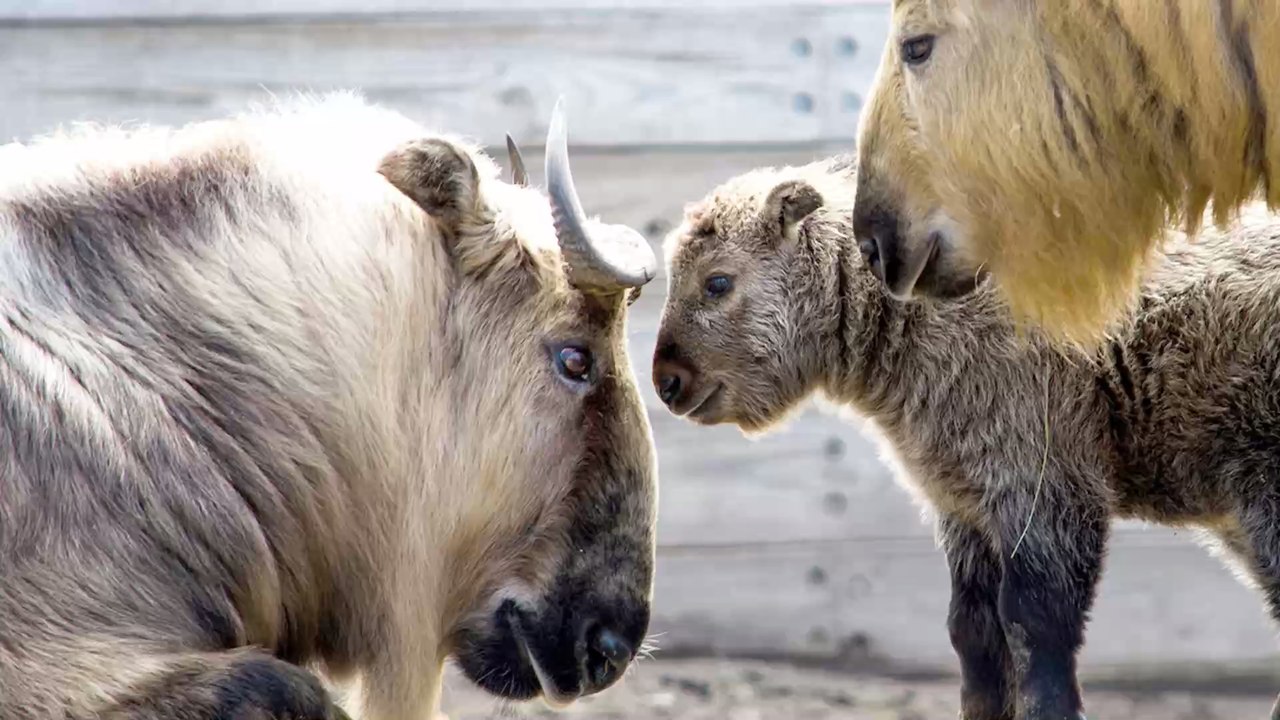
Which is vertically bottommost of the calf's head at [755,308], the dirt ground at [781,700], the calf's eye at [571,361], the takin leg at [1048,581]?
the dirt ground at [781,700]

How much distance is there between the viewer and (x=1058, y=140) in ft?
9.15

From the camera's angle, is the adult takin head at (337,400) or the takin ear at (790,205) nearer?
the adult takin head at (337,400)

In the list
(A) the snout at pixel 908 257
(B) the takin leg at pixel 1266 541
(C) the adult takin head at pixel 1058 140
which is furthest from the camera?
(B) the takin leg at pixel 1266 541

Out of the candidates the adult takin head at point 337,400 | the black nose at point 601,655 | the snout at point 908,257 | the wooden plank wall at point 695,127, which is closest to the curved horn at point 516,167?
the adult takin head at point 337,400

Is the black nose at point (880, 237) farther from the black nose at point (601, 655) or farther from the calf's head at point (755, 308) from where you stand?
the calf's head at point (755, 308)

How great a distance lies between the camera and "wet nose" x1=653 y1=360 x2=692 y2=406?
421cm

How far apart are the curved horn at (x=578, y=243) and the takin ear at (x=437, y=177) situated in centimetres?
15

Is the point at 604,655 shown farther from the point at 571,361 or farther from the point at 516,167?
the point at 516,167

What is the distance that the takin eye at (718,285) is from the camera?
13.9 feet

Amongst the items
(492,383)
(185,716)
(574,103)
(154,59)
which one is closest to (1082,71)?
(492,383)

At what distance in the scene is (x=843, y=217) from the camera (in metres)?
4.29

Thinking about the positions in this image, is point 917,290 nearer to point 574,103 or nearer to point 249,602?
point 249,602

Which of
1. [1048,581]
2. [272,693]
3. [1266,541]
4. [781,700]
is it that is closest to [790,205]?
[1048,581]

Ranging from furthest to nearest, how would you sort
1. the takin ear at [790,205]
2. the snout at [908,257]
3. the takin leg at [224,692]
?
1. the takin ear at [790,205]
2. the snout at [908,257]
3. the takin leg at [224,692]
